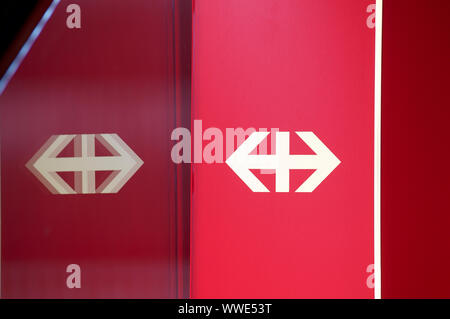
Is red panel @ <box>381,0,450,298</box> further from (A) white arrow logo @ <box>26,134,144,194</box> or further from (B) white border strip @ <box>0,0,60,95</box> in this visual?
(B) white border strip @ <box>0,0,60,95</box>

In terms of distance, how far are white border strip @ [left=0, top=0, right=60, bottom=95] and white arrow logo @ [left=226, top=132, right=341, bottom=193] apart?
1.97ft

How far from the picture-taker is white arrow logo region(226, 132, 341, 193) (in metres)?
0.68

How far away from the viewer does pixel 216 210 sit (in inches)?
27.1

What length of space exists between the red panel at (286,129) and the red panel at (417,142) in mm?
51

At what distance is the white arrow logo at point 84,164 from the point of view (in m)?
0.69

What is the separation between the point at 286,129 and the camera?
2.24 ft

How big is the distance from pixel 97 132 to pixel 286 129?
495mm

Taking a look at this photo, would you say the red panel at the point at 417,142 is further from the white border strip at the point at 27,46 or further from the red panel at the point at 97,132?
the white border strip at the point at 27,46

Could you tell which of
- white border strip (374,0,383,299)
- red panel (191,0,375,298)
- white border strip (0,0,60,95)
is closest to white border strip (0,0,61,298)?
white border strip (0,0,60,95)

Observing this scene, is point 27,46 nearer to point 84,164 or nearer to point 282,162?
point 84,164

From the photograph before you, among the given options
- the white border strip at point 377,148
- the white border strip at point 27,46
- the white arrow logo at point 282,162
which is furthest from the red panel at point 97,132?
the white border strip at point 377,148

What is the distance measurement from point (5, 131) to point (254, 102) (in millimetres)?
664
